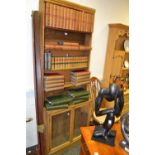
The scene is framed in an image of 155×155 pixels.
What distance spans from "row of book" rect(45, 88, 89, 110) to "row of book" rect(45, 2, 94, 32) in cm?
101

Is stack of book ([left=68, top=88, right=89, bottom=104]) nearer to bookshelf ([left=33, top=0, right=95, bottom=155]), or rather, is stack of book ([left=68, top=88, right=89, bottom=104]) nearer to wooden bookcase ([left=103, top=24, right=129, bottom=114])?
bookshelf ([left=33, top=0, right=95, bottom=155])

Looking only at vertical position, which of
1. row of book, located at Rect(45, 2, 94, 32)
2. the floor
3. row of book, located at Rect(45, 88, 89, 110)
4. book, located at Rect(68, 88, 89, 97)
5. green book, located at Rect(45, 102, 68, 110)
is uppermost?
row of book, located at Rect(45, 2, 94, 32)

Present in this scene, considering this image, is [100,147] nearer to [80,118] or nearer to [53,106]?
[53,106]

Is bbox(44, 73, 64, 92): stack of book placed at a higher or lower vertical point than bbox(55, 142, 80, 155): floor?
higher

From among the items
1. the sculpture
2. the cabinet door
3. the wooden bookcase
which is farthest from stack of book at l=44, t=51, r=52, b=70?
the wooden bookcase

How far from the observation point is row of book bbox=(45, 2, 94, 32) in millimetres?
1909

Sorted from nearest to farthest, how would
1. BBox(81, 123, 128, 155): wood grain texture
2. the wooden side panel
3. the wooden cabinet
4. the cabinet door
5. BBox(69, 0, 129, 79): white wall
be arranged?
BBox(81, 123, 128, 155): wood grain texture
the wooden side panel
the wooden cabinet
the cabinet door
BBox(69, 0, 129, 79): white wall

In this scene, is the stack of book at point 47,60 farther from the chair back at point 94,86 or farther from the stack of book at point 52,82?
the chair back at point 94,86

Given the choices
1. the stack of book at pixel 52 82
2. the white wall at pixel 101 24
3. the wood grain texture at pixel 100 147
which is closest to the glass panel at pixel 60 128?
the stack of book at pixel 52 82

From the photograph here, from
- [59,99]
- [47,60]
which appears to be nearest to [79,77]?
[59,99]

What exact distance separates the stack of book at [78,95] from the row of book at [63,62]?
0.42 metres

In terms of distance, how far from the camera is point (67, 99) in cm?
224

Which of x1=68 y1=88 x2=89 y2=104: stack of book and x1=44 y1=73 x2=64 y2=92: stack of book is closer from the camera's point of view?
x1=44 y1=73 x2=64 y2=92: stack of book
